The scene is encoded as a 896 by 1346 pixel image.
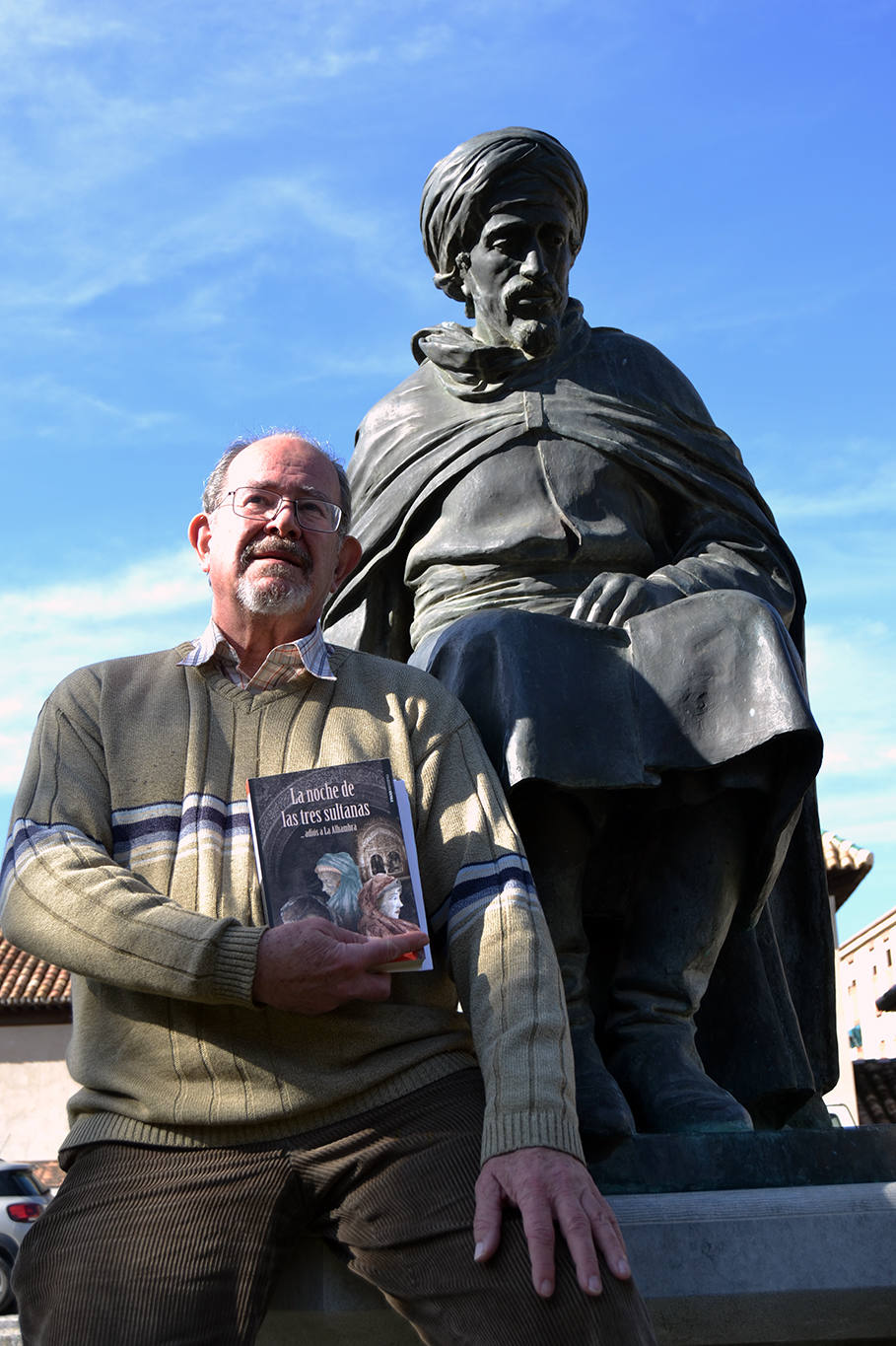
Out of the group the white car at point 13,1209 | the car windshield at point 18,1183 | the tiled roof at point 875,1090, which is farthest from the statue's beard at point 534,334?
the tiled roof at point 875,1090

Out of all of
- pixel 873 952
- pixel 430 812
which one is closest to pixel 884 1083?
pixel 873 952

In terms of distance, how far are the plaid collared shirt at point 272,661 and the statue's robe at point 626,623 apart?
1.49 feet

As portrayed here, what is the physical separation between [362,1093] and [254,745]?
0.54 metres

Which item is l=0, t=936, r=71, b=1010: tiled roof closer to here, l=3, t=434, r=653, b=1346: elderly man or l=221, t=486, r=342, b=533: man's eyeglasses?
l=221, t=486, r=342, b=533: man's eyeglasses

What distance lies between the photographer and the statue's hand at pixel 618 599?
10.0ft

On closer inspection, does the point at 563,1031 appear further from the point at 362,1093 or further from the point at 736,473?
the point at 736,473

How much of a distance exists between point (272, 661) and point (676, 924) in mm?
978

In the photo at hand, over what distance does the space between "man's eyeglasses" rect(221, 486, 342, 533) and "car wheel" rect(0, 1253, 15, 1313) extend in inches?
456

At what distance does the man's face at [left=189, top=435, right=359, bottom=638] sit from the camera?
2439 millimetres

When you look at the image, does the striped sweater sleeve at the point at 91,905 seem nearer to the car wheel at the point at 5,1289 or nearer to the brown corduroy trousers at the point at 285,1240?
the brown corduroy trousers at the point at 285,1240

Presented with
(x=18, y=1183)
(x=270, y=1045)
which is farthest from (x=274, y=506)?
(x=18, y=1183)

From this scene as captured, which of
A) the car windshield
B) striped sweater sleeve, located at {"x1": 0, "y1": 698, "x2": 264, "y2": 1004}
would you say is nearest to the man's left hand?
striped sweater sleeve, located at {"x1": 0, "y1": 698, "x2": 264, "y2": 1004}

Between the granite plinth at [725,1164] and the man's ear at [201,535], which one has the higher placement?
the man's ear at [201,535]

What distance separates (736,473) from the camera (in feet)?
12.1
